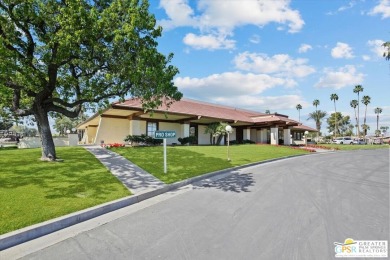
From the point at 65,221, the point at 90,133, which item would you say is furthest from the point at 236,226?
the point at 90,133

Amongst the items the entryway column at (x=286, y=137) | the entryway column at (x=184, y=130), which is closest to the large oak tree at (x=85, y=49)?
the entryway column at (x=184, y=130)

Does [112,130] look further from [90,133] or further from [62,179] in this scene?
[62,179]

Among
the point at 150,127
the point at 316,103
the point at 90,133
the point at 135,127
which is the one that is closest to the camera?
the point at 135,127

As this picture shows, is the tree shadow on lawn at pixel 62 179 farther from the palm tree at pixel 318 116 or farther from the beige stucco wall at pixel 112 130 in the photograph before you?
the palm tree at pixel 318 116

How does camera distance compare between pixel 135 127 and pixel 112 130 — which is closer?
pixel 135 127

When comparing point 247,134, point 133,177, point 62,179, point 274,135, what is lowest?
point 133,177

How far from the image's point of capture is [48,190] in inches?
292

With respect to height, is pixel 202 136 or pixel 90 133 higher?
pixel 90 133

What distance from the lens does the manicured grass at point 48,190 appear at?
5555mm

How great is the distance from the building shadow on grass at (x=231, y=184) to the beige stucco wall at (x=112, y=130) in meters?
17.2

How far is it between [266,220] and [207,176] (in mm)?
6024

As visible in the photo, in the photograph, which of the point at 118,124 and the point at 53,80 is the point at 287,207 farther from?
the point at 118,124

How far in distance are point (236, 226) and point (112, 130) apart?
22399 millimetres

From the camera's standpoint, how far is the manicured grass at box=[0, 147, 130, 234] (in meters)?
5.55
